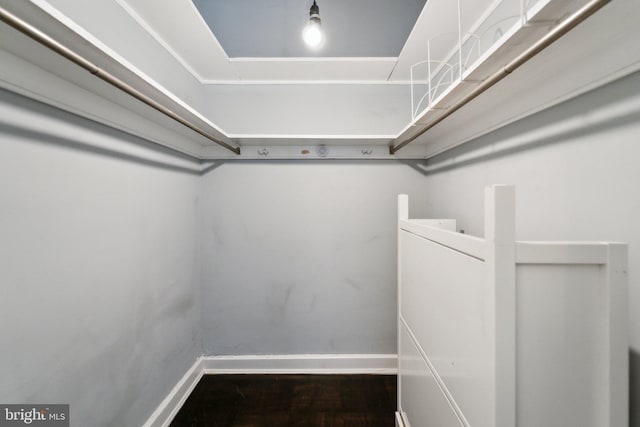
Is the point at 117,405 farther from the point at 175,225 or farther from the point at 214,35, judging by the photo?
the point at 214,35

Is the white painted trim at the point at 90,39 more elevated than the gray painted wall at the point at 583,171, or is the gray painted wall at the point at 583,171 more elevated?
the white painted trim at the point at 90,39

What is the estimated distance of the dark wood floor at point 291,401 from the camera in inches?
57.2

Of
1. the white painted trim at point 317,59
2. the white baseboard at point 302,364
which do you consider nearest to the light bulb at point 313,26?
the white painted trim at point 317,59

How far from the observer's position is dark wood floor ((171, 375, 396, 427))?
4.76 feet

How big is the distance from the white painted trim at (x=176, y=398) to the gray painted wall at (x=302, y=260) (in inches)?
7.3

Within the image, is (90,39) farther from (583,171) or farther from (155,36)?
(583,171)

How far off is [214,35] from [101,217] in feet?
4.06

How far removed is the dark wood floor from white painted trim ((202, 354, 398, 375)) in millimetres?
41

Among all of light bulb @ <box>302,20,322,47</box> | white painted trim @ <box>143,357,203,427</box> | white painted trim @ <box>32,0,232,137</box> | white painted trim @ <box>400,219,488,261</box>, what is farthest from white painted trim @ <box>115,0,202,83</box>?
white painted trim @ <box>143,357,203,427</box>

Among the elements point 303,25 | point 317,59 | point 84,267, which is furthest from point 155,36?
point 84,267

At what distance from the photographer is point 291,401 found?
1586mm

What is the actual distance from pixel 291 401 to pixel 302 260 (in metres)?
0.95

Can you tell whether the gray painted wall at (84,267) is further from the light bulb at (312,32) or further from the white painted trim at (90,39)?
the light bulb at (312,32)

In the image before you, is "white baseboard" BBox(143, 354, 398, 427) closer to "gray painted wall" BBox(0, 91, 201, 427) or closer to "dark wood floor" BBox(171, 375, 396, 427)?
"dark wood floor" BBox(171, 375, 396, 427)
